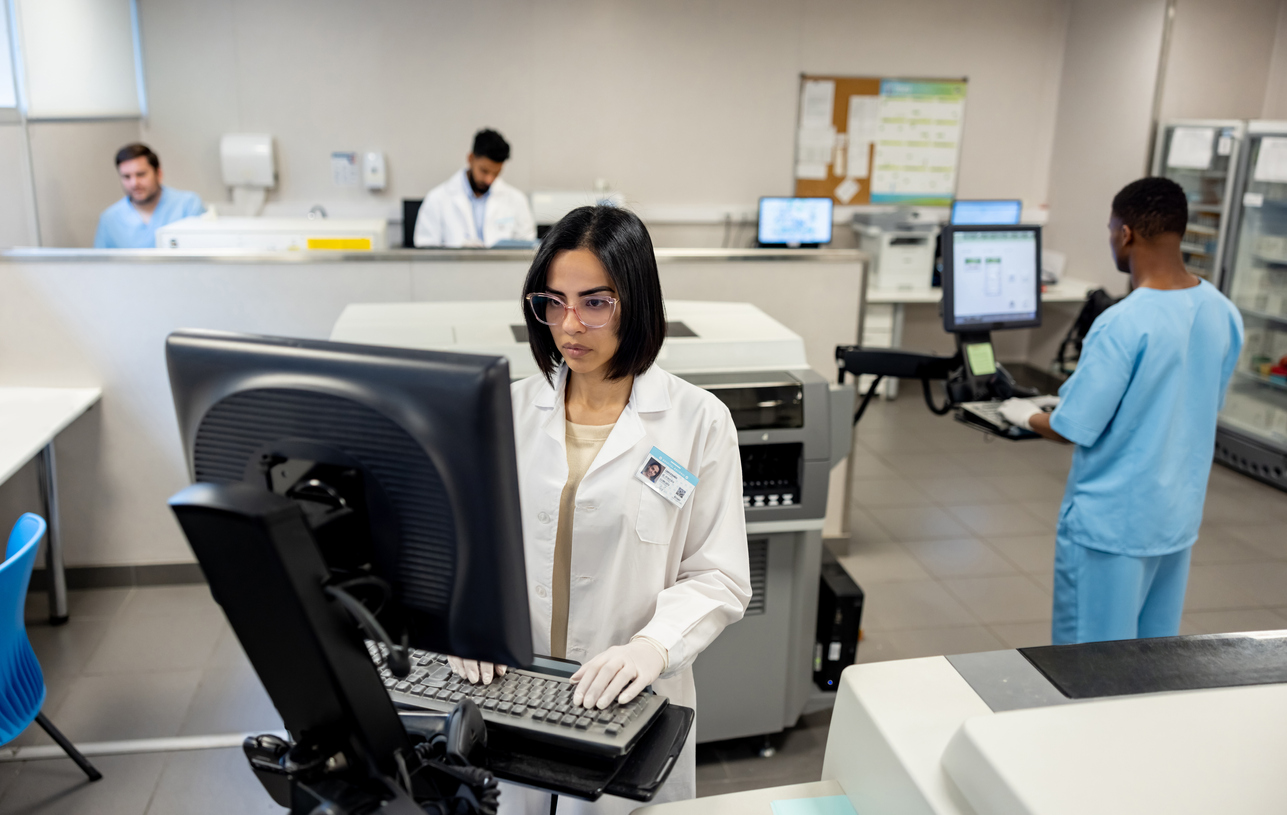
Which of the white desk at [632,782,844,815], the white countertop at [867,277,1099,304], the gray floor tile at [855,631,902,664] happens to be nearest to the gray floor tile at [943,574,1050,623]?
the gray floor tile at [855,631,902,664]

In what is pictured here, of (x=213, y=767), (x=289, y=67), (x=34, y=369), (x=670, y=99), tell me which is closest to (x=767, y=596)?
(x=213, y=767)

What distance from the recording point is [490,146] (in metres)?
4.52

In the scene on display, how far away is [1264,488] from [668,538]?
14.1 ft

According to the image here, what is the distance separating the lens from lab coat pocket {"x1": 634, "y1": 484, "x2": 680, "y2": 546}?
4.32ft

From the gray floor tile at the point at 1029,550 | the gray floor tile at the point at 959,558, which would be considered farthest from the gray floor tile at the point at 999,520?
the gray floor tile at the point at 959,558

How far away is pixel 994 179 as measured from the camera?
6285mm

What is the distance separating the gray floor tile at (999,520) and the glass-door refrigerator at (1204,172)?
1813 millimetres

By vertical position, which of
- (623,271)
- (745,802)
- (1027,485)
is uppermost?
(623,271)

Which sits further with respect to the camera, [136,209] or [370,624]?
[136,209]

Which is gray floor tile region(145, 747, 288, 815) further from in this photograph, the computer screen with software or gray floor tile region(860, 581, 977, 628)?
the computer screen with software

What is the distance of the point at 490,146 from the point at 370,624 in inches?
162

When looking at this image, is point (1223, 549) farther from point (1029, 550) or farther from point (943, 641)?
point (943, 641)

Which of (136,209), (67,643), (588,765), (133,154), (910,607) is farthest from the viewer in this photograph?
(136,209)

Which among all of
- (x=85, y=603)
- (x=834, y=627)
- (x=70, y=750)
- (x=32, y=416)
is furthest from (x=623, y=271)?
(x=85, y=603)
